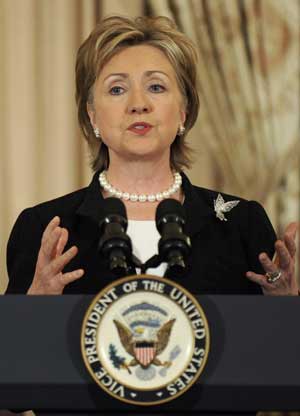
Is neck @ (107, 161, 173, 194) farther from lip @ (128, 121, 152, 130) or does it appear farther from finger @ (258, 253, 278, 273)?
finger @ (258, 253, 278, 273)

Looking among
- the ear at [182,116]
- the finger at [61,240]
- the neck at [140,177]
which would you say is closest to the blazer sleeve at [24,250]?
the neck at [140,177]

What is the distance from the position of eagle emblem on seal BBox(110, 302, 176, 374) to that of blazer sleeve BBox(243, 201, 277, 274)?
0.67 metres

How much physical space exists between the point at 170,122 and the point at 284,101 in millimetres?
1784

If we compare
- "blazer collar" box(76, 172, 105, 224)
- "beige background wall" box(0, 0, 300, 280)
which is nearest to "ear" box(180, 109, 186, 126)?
"blazer collar" box(76, 172, 105, 224)

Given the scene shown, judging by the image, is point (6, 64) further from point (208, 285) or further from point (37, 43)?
point (208, 285)

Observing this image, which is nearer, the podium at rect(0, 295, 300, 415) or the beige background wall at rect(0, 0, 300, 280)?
the podium at rect(0, 295, 300, 415)

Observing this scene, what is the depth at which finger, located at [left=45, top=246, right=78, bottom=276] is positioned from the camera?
1.60 meters

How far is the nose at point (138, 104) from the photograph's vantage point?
1990mm

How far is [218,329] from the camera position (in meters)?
1.39

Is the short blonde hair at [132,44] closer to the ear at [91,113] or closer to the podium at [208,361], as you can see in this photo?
the ear at [91,113]

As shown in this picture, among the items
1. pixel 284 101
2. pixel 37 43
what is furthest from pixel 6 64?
pixel 284 101

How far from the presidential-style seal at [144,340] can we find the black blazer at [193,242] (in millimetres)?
519

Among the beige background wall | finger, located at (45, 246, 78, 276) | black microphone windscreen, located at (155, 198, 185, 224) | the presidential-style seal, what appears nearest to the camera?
the presidential-style seal

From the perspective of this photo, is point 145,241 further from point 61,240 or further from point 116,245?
point 116,245
